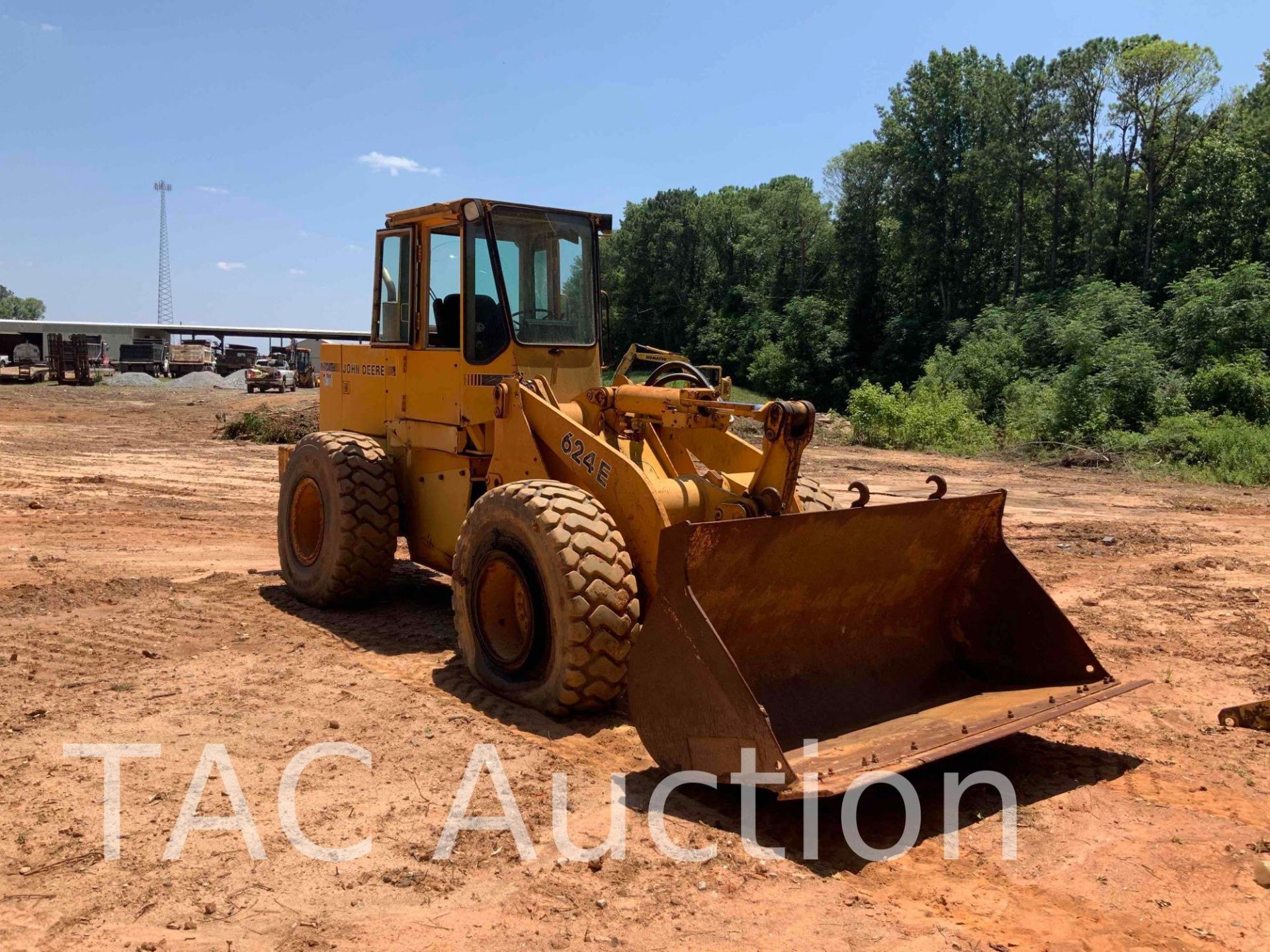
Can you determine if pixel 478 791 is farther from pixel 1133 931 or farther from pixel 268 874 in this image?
pixel 1133 931

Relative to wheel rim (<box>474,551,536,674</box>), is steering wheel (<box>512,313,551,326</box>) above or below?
above

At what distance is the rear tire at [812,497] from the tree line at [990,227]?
68.1ft

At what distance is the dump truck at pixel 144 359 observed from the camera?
52812 mm

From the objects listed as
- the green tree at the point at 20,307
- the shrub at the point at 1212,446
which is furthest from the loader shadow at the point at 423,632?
the green tree at the point at 20,307

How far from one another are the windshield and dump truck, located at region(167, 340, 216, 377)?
167ft

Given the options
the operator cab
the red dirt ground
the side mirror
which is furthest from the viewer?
the side mirror

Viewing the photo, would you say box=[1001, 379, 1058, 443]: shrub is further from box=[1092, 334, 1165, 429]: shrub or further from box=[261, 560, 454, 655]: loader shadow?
box=[261, 560, 454, 655]: loader shadow

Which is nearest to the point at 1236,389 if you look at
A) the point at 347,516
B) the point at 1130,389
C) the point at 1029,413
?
the point at 1130,389

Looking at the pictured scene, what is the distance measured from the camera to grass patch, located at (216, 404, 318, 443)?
2155 centimetres

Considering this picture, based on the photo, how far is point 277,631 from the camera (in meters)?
7.02

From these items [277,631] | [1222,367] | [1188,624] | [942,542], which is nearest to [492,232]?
[277,631]

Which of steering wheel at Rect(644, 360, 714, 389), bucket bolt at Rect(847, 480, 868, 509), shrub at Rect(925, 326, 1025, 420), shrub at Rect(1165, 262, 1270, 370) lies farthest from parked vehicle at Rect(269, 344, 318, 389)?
bucket bolt at Rect(847, 480, 868, 509)

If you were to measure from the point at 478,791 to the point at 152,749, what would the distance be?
1595mm

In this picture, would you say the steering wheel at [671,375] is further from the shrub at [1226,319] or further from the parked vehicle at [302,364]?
the parked vehicle at [302,364]
